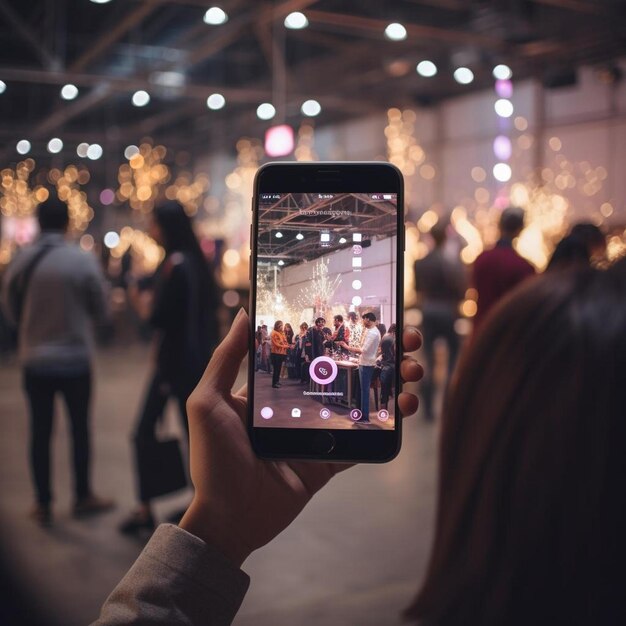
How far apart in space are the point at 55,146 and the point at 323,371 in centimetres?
1170

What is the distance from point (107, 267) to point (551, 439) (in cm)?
1148

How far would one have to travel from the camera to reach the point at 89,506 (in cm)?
397

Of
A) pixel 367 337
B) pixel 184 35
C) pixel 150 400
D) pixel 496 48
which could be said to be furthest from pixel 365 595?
pixel 184 35

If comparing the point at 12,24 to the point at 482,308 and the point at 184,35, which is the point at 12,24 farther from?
the point at 482,308

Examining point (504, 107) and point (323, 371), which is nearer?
point (323, 371)

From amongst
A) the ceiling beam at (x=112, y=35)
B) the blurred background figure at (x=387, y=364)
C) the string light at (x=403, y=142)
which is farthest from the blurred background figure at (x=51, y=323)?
the string light at (x=403, y=142)

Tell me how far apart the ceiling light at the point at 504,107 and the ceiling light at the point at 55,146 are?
6.69 metres

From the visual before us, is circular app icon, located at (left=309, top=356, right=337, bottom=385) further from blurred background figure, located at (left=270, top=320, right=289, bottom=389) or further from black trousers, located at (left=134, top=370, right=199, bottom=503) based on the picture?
black trousers, located at (left=134, top=370, right=199, bottom=503)

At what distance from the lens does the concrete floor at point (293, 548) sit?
292cm

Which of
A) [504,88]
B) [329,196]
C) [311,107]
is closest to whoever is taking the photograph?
[329,196]

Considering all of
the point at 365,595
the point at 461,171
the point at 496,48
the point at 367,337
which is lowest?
the point at 365,595

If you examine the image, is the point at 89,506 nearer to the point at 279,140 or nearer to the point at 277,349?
the point at 277,349

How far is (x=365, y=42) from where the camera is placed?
11.8 meters

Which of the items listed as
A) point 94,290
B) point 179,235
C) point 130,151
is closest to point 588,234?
point 179,235
